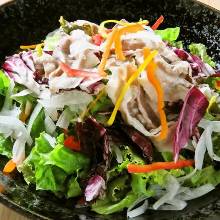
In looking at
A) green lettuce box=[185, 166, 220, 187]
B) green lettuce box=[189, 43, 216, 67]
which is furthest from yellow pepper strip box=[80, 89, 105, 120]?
green lettuce box=[189, 43, 216, 67]

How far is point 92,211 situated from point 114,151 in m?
0.20

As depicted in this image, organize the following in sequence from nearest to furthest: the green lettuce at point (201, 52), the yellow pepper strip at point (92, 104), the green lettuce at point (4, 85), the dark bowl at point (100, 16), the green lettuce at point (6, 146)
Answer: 1. the yellow pepper strip at point (92, 104)
2. the green lettuce at point (6, 146)
3. the green lettuce at point (4, 85)
4. the green lettuce at point (201, 52)
5. the dark bowl at point (100, 16)

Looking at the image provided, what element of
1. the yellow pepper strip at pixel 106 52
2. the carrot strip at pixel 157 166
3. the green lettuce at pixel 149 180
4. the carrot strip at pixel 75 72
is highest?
the yellow pepper strip at pixel 106 52

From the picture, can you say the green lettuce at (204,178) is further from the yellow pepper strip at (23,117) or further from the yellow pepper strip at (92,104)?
the yellow pepper strip at (23,117)

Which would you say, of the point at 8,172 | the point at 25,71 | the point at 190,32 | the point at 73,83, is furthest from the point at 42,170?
the point at 190,32

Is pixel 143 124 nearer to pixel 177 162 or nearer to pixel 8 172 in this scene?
pixel 177 162

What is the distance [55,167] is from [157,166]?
0.32m

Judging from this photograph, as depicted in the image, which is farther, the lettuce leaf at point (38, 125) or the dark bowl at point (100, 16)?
the dark bowl at point (100, 16)

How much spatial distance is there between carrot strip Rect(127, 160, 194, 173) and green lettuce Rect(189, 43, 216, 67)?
623 millimetres

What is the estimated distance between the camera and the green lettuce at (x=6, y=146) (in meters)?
1.88

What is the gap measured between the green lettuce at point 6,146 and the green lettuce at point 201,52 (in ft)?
2.73

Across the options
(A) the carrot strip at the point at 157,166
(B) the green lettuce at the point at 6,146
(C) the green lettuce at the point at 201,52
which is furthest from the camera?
(C) the green lettuce at the point at 201,52

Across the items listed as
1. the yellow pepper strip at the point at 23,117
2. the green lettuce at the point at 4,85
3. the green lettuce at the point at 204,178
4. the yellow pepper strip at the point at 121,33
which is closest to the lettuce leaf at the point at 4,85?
the green lettuce at the point at 4,85

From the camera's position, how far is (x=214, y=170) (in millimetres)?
1799
